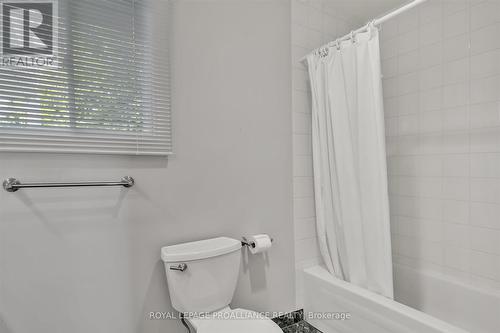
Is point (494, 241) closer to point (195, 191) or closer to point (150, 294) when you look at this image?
point (195, 191)

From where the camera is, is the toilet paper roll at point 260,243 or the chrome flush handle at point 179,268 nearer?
the chrome flush handle at point 179,268

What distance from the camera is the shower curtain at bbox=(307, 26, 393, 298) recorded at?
4.95 ft

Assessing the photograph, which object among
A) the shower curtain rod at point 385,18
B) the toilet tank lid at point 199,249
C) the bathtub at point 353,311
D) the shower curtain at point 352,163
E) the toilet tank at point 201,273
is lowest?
the bathtub at point 353,311

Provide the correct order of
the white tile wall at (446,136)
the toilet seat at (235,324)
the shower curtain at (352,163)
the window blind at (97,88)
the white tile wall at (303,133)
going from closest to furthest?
the window blind at (97,88) < the toilet seat at (235,324) < the shower curtain at (352,163) < the white tile wall at (446,136) < the white tile wall at (303,133)

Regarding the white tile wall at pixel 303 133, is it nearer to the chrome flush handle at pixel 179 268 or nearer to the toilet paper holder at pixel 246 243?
the toilet paper holder at pixel 246 243

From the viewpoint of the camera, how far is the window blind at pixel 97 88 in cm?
115

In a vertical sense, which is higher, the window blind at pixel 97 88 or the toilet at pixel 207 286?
the window blind at pixel 97 88

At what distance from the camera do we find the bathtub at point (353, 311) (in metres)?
1.27

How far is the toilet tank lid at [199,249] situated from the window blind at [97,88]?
487mm

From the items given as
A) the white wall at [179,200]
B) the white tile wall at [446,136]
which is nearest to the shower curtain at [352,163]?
the white wall at [179,200]

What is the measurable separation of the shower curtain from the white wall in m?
0.23

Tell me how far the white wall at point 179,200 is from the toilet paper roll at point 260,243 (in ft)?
0.29

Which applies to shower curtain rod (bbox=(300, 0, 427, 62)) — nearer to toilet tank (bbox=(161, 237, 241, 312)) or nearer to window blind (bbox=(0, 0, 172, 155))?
window blind (bbox=(0, 0, 172, 155))

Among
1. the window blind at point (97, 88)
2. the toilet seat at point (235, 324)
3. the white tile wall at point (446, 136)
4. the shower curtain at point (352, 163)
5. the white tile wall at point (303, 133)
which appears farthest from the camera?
the white tile wall at point (303, 133)
